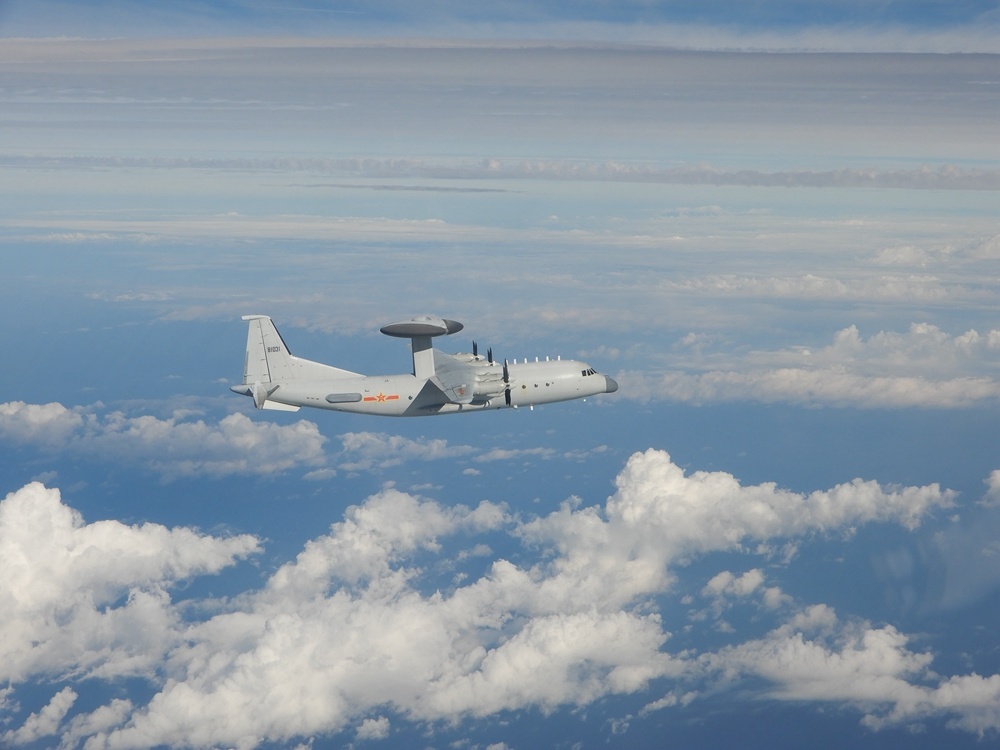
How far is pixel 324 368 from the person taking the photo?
251 ft

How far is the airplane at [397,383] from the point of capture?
7344 centimetres

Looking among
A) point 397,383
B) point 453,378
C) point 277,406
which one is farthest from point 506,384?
point 277,406

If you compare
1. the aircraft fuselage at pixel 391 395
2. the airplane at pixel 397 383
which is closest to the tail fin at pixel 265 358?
the airplane at pixel 397 383

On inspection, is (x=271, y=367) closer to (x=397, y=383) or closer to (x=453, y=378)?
(x=397, y=383)

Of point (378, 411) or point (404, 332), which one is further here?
point (378, 411)

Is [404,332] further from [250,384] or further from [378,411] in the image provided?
[250,384]

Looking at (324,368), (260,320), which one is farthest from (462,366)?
(260,320)

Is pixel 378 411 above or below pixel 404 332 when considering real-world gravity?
below

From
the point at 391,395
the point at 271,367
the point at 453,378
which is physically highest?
the point at 271,367

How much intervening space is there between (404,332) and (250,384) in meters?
15.4

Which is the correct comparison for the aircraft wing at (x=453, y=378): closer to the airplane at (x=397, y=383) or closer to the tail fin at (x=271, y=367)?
the airplane at (x=397, y=383)

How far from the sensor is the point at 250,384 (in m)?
76.2

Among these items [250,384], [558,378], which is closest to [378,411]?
[250,384]

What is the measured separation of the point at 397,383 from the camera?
74.7m
